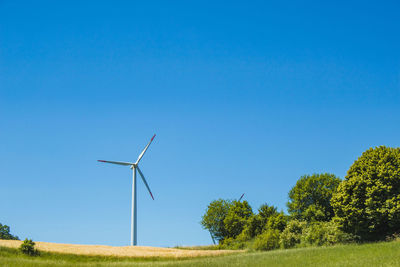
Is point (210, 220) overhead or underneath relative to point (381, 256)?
overhead

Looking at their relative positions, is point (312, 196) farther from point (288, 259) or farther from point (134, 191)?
point (288, 259)

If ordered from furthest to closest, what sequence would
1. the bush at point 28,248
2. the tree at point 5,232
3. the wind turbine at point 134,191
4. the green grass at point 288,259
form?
the tree at point 5,232 → the wind turbine at point 134,191 → the bush at point 28,248 → the green grass at point 288,259

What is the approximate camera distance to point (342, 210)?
175 ft

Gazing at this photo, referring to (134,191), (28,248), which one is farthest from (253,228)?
(28,248)

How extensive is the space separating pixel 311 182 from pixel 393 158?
23.7m

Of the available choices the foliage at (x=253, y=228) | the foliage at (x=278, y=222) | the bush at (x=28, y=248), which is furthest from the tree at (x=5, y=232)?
the foliage at (x=278, y=222)

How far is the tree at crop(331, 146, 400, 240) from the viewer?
50.7 meters

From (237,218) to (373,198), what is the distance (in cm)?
3810

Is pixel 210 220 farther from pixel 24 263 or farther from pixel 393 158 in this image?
pixel 24 263

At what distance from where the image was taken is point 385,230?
52656 mm

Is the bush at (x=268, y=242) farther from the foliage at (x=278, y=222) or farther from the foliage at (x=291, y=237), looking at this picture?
the foliage at (x=278, y=222)

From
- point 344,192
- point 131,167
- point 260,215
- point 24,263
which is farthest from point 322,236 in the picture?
point 24,263

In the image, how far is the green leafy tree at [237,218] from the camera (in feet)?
279

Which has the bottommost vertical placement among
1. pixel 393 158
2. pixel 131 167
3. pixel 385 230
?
pixel 385 230
